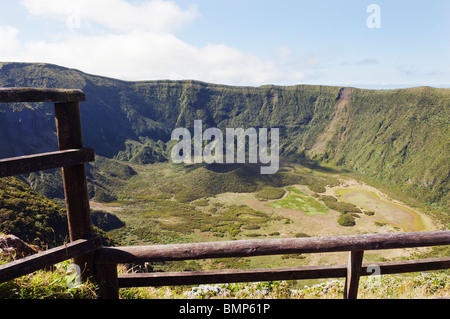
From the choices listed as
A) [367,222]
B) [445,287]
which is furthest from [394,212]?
[445,287]

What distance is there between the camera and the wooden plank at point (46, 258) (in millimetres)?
2834

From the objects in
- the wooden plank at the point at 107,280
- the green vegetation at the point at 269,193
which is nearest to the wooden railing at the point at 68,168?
the wooden plank at the point at 107,280

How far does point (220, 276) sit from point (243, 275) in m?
0.35

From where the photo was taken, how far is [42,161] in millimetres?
3020

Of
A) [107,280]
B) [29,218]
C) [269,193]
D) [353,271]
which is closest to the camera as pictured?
[107,280]

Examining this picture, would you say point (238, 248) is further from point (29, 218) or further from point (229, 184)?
point (229, 184)

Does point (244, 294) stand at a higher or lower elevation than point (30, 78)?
lower

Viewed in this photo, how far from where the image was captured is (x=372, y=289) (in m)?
5.31

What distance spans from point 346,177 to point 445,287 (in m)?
165

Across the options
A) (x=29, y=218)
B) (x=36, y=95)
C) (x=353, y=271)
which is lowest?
(x=29, y=218)

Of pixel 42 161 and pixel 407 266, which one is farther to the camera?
pixel 407 266

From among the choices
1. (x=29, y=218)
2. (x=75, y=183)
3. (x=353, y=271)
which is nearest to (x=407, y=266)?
(x=353, y=271)

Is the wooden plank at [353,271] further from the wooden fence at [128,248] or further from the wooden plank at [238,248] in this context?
the wooden plank at [238,248]
